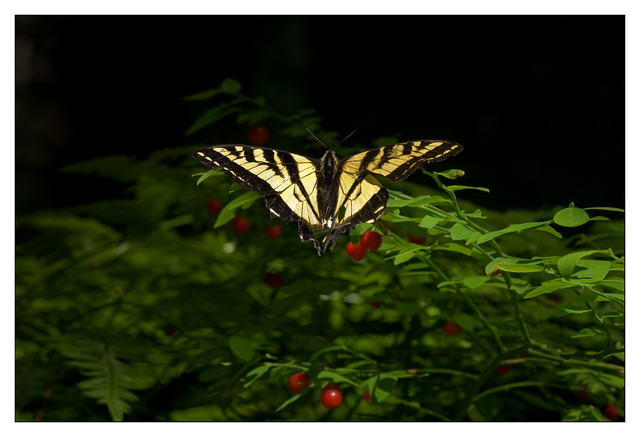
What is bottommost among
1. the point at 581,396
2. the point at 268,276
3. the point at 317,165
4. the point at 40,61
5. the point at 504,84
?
the point at 581,396

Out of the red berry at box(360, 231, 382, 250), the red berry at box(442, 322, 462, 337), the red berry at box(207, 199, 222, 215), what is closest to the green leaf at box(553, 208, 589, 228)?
the red berry at box(360, 231, 382, 250)

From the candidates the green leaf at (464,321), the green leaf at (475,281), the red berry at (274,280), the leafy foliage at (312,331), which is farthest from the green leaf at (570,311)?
the red berry at (274,280)

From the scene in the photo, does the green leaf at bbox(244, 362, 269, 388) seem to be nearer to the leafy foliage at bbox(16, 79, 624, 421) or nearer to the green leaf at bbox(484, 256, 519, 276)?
the leafy foliage at bbox(16, 79, 624, 421)

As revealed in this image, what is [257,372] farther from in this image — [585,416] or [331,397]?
[585,416]

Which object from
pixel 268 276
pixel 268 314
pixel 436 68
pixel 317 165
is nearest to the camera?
pixel 317 165

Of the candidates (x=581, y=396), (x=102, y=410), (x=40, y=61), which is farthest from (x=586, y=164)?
(x=40, y=61)

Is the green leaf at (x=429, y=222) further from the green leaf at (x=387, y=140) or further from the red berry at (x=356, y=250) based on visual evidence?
the green leaf at (x=387, y=140)

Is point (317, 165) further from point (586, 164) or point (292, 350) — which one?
point (586, 164)

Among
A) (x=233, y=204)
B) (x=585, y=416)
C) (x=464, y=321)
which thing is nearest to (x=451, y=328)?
(x=464, y=321)
